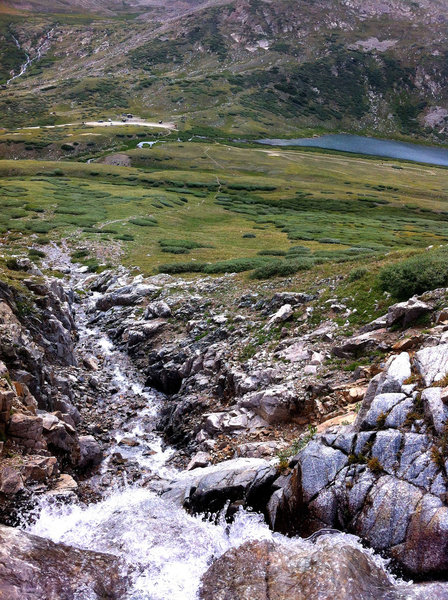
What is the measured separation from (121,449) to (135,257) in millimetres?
31081

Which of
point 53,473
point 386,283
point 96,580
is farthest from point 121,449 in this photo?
point 386,283

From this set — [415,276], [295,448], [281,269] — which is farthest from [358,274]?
[295,448]

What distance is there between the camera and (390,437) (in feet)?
39.5

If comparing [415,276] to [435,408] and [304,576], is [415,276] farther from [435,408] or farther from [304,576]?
[304,576]

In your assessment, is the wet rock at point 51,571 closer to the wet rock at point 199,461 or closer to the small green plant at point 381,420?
the wet rock at point 199,461

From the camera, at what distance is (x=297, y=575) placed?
10.5 metres

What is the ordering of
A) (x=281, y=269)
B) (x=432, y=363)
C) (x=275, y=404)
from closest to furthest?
(x=432, y=363) < (x=275, y=404) < (x=281, y=269)

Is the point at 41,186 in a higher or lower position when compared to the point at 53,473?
lower

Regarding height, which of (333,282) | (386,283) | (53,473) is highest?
(386,283)

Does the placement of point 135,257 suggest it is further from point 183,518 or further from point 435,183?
point 435,183

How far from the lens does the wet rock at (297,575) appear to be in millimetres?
9844

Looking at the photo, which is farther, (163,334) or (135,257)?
(135,257)

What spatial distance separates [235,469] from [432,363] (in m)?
7.58

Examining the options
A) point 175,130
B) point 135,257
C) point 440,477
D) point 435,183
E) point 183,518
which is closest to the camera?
point 440,477
